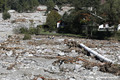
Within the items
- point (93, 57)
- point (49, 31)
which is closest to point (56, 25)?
point (49, 31)

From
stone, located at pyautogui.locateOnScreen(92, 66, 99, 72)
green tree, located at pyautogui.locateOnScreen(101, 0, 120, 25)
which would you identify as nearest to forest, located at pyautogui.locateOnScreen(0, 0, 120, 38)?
green tree, located at pyautogui.locateOnScreen(101, 0, 120, 25)

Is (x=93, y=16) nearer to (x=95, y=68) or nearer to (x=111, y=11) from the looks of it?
(x=111, y=11)

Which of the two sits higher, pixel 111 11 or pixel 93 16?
pixel 111 11

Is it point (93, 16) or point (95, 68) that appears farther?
point (93, 16)

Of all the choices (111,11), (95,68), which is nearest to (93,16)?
(111,11)

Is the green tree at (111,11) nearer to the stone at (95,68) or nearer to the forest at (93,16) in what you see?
the forest at (93,16)

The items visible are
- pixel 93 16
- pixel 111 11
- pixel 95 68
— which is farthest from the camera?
pixel 93 16

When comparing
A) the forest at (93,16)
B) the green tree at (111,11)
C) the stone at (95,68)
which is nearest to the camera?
the stone at (95,68)

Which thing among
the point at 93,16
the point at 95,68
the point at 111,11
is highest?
the point at 111,11

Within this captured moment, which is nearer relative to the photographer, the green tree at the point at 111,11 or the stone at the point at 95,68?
the stone at the point at 95,68

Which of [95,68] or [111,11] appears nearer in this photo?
[95,68]

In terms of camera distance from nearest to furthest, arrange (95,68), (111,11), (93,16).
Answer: (95,68), (111,11), (93,16)

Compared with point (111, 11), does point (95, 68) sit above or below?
below

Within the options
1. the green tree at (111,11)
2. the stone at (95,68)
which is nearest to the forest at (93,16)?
the green tree at (111,11)
